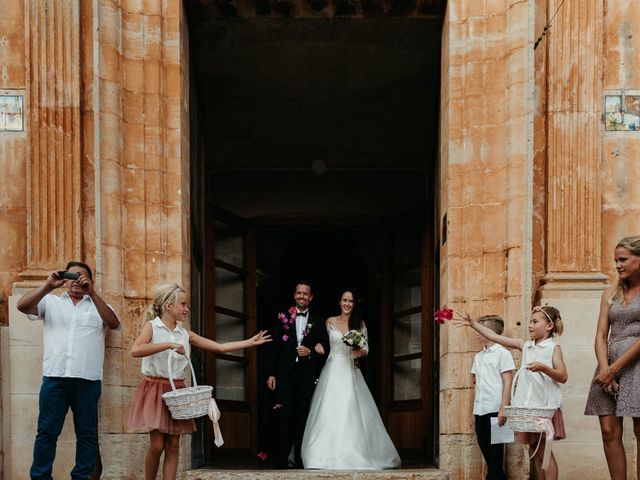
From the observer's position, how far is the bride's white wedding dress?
10.3 metres

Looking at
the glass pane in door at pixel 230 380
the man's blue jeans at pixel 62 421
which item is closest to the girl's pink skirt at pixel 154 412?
the man's blue jeans at pixel 62 421

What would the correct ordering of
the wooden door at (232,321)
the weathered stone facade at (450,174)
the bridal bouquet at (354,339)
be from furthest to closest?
the wooden door at (232,321)
the bridal bouquet at (354,339)
the weathered stone facade at (450,174)

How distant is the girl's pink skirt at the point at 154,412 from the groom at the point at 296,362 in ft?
8.51

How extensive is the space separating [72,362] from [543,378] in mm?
3279

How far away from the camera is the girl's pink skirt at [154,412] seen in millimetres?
7891

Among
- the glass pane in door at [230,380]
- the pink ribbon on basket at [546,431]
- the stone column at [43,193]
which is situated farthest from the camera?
the glass pane in door at [230,380]

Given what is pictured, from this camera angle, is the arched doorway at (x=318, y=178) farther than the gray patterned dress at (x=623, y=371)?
Yes

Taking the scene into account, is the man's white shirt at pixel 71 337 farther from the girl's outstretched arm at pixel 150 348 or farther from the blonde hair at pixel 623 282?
the blonde hair at pixel 623 282

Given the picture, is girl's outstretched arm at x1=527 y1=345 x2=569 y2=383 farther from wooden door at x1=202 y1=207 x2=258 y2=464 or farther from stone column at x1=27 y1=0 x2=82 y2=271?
wooden door at x1=202 y1=207 x2=258 y2=464

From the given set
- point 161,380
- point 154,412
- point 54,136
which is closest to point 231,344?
point 161,380

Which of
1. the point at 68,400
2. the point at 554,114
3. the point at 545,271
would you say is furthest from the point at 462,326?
the point at 68,400

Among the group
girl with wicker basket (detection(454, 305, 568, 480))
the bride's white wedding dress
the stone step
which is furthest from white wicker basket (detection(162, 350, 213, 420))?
the bride's white wedding dress

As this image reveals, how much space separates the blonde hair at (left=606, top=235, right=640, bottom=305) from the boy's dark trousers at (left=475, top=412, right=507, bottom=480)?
5.46 feet

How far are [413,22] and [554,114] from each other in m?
2.88
